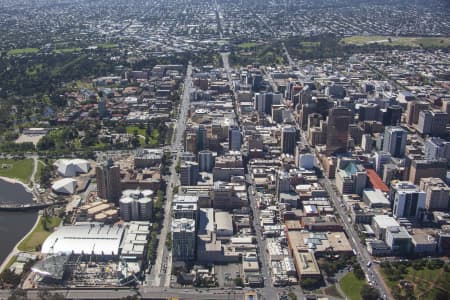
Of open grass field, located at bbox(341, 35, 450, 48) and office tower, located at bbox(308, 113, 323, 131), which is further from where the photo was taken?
open grass field, located at bbox(341, 35, 450, 48)

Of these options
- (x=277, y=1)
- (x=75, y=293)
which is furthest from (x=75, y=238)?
(x=277, y=1)

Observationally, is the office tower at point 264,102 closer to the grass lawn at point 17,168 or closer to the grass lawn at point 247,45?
the grass lawn at point 17,168

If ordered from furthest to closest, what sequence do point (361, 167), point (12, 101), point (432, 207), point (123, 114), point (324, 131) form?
point (12, 101) < point (123, 114) < point (324, 131) < point (361, 167) < point (432, 207)

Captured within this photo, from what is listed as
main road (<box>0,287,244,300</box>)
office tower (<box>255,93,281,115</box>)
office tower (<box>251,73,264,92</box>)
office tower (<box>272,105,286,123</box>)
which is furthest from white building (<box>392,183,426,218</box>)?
office tower (<box>251,73,264,92</box>)

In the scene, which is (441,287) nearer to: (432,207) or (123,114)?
(432,207)

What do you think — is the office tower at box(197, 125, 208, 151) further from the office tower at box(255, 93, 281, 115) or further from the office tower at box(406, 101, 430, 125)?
the office tower at box(406, 101, 430, 125)

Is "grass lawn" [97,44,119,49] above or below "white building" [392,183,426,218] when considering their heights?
above
